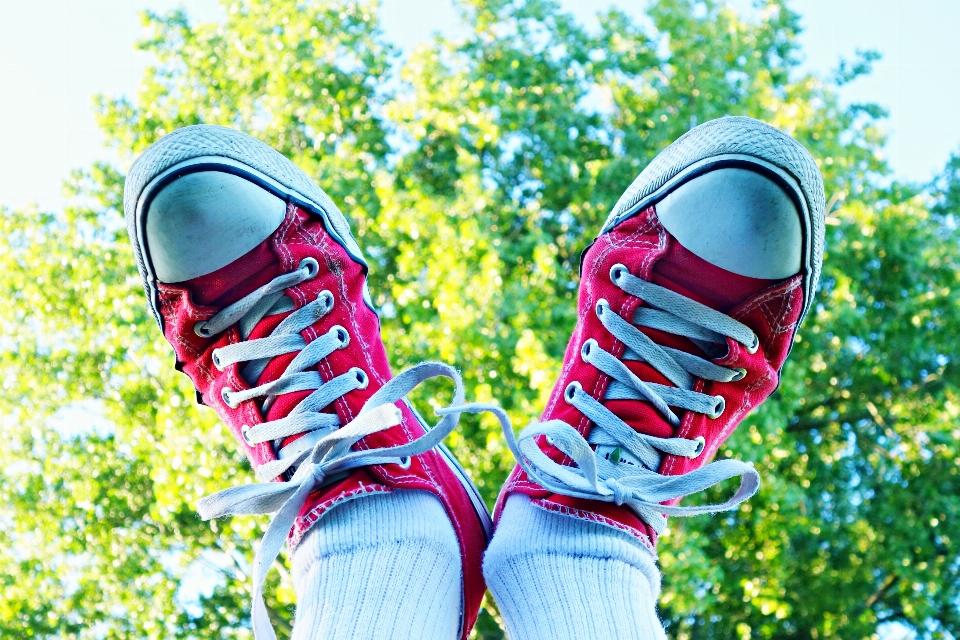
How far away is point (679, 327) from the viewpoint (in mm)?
1523

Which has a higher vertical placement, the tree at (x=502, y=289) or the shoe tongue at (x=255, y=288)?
the tree at (x=502, y=289)

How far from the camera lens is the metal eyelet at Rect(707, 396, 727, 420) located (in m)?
1.55

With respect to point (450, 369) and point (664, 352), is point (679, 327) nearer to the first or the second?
point (664, 352)

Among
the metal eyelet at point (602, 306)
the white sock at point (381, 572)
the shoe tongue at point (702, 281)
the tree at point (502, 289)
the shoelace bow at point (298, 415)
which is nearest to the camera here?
the white sock at point (381, 572)

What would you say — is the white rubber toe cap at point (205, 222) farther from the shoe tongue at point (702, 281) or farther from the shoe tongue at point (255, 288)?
the shoe tongue at point (702, 281)

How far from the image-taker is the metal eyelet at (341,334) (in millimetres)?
1558

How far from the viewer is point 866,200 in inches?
222

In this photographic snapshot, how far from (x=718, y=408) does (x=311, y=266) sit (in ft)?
2.33

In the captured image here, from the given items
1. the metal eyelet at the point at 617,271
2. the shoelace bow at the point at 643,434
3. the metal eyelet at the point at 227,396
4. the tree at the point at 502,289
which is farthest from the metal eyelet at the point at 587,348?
the tree at the point at 502,289

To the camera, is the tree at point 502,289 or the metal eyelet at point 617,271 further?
the tree at point 502,289

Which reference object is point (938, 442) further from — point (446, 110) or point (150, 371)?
point (150, 371)

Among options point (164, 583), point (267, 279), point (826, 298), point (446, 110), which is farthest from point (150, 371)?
point (267, 279)

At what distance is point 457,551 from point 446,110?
4439mm

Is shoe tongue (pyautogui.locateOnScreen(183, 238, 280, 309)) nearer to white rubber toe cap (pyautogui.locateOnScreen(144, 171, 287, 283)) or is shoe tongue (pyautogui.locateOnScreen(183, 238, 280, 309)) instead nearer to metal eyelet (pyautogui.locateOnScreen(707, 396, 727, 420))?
white rubber toe cap (pyautogui.locateOnScreen(144, 171, 287, 283))
